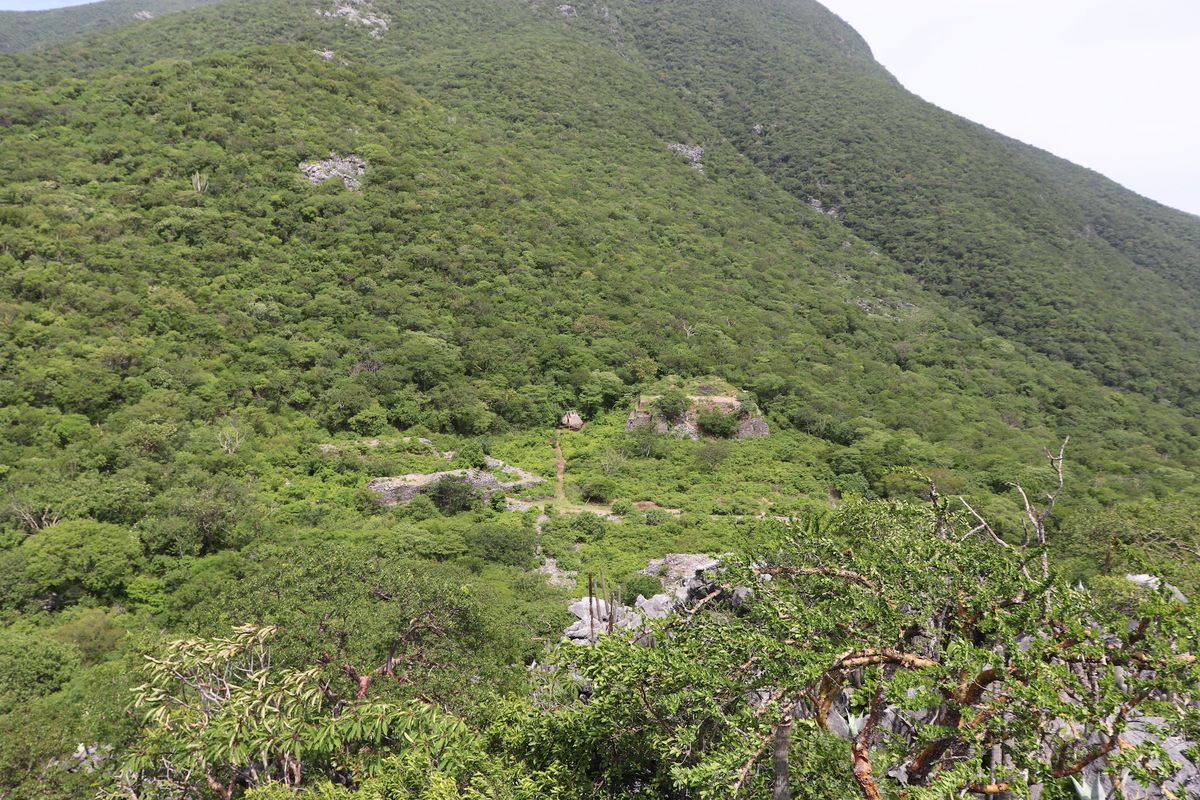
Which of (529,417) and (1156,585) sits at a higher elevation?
(1156,585)

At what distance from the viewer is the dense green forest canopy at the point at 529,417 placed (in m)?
7.63

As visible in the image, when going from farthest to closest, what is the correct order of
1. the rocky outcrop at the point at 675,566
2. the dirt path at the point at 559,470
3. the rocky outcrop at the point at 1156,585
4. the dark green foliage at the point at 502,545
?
the dirt path at the point at 559,470 → the dark green foliage at the point at 502,545 → the rocky outcrop at the point at 675,566 → the rocky outcrop at the point at 1156,585

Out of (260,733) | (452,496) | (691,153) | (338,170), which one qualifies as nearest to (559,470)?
(452,496)

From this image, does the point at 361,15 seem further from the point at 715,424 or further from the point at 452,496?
the point at 452,496

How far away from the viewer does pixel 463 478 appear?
113 ft

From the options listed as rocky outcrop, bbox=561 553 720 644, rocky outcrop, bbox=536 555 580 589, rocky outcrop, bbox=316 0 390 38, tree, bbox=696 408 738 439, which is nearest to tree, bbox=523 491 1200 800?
rocky outcrop, bbox=561 553 720 644

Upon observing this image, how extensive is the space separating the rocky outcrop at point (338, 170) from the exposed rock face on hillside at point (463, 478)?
3518 centimetres

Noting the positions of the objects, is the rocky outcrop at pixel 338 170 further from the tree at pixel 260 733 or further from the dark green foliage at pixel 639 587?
the tree at pixel 260 733

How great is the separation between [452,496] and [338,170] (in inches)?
1575

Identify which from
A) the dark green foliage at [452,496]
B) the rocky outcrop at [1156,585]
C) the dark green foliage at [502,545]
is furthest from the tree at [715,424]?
the rocky outcrop at [1156,585]

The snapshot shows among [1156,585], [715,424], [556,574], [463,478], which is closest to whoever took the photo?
[1156,585]

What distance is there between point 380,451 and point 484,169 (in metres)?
Result: 39.8

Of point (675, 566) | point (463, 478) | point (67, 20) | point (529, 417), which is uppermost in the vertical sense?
point (67, 20)

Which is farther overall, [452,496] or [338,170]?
[338,170]
